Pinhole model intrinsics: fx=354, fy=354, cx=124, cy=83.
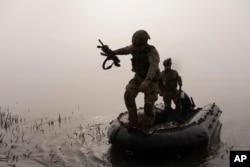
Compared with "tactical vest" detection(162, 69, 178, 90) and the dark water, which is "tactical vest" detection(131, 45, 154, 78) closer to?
the dark water

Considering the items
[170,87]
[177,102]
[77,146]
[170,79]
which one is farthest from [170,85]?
[77,146]

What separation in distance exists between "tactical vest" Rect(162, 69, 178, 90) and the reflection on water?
2246 millimetres

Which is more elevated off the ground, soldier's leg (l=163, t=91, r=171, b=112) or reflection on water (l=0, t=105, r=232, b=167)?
soldier's leg (l=163, t=91, r=171, b=112)

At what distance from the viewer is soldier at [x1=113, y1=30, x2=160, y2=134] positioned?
29.1ft

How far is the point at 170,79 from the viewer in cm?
1207

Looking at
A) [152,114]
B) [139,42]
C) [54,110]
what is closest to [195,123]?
[152,114]

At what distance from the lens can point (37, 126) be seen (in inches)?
527

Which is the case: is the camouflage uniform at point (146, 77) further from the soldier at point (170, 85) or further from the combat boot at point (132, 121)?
the soldier at point (170, 85)

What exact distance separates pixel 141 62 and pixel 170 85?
3.30m

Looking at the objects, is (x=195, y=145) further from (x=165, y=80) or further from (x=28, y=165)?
(x=28, y=165)

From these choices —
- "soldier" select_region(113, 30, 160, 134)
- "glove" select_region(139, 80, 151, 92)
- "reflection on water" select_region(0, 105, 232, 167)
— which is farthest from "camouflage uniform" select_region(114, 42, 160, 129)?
"reflection on water" select_region(0, 105, 232, 167)

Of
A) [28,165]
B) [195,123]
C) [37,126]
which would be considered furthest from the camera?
[37,126]

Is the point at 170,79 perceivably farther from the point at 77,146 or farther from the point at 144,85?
the point at 77,146

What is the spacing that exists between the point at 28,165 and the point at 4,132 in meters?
3.99
